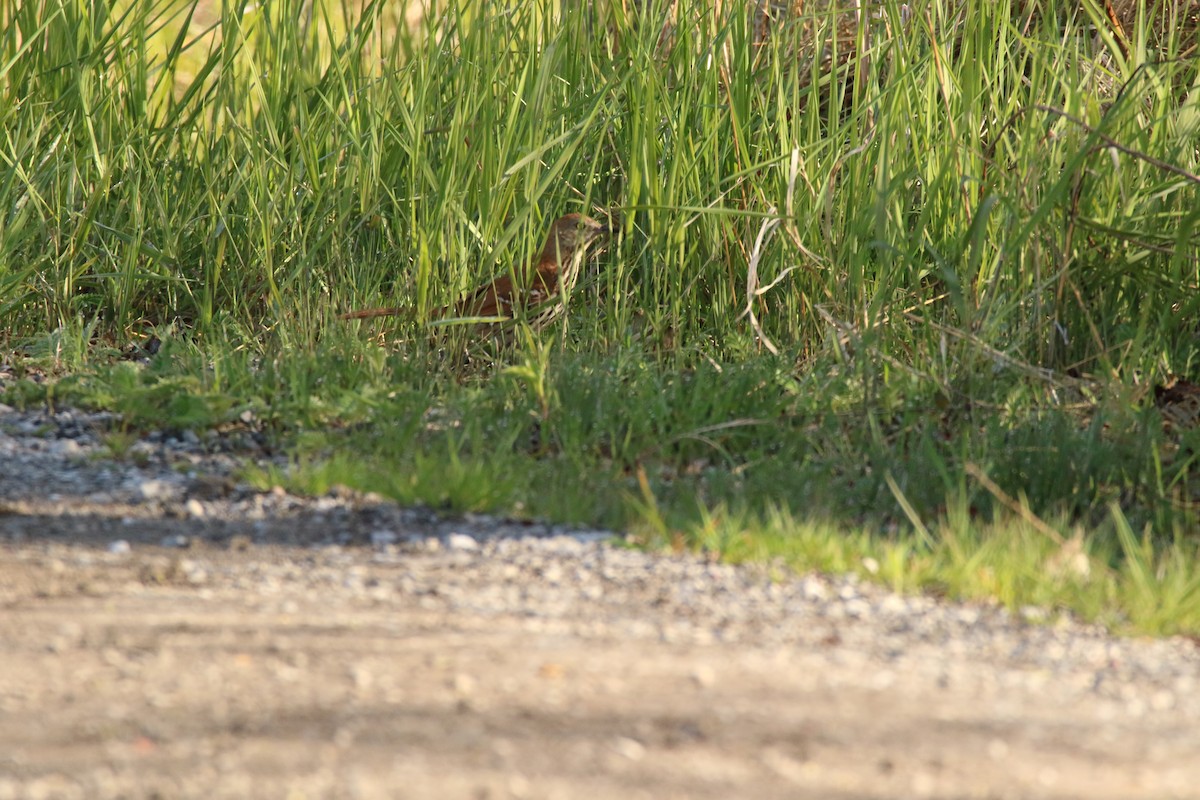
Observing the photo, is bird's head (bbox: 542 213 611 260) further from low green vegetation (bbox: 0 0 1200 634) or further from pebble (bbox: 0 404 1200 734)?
pebble (bbox: 0 404 1200 734)

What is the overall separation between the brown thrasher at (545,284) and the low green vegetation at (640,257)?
60mm

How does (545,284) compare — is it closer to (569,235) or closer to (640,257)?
(569,235)

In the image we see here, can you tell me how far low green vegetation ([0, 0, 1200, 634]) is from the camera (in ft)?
10.5

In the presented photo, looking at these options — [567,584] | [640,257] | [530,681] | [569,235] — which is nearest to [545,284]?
[569,235]

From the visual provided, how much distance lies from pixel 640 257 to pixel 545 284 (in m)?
0.34

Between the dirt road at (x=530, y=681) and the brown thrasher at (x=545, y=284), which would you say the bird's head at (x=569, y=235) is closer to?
the brown thrasher at (x=545, y=284)

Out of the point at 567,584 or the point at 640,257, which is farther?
the point at 640,257

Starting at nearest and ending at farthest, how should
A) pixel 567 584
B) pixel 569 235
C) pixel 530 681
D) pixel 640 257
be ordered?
pixel 530 681 < pixel 567 584 < pixel 569 235 < pixel 640 257

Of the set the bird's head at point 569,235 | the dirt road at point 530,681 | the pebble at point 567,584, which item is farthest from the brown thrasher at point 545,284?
the dirt road at point 530,681

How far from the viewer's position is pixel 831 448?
3.27 m

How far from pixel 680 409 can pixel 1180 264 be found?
4.83 feet

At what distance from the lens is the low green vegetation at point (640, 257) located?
320 cm

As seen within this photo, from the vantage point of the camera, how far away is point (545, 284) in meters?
4.08

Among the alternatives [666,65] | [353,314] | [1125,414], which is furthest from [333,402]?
[1125,414]
